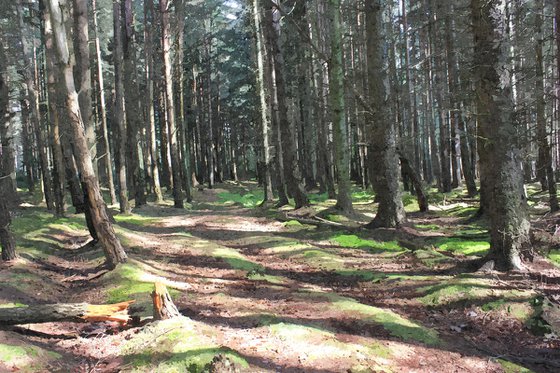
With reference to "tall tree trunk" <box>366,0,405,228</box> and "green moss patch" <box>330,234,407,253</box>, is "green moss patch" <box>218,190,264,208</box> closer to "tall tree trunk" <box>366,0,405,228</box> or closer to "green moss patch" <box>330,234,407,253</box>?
"green moss patch" <box>330,234,407,253</box>

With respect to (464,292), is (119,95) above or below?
above

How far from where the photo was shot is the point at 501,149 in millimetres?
7426

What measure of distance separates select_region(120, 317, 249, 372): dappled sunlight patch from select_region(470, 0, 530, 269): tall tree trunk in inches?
205

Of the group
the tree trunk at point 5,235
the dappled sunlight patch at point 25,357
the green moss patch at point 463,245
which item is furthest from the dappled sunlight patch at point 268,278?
the tree trunk at point 5,235

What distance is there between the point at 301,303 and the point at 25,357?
12.6 feet

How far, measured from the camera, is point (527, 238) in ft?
24.4

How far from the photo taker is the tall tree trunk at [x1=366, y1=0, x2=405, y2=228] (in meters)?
11.8

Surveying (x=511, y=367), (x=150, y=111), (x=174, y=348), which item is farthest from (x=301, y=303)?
(x=150, y=111)

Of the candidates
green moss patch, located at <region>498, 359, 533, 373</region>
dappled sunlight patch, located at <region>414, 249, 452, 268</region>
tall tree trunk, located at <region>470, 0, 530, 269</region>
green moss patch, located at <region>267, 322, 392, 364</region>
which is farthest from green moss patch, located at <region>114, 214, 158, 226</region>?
green moss patch, located at <region>498, 359, 533, 373</region>

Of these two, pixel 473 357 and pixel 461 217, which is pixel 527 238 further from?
pixel 461 217

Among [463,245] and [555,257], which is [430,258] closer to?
[463,245]

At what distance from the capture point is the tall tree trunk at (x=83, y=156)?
27.9 feet

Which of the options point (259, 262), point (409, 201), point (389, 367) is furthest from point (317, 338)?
point (409, 201)

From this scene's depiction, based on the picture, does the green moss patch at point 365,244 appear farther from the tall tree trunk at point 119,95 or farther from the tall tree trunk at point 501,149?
the tall tree trunk at point 119,95
